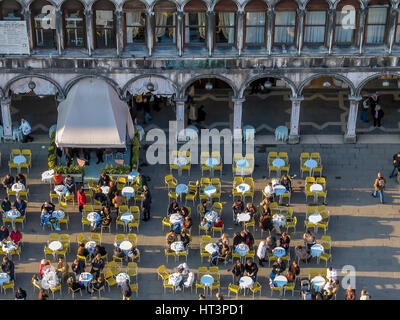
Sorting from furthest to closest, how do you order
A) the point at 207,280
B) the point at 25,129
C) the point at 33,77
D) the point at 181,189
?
the point at 25,129 < the point at 33,77 < the point at 181,189 < the point at 207,280

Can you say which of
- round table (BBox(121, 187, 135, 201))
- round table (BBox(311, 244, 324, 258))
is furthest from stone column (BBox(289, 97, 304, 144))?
round table (BBox(121, 187, 135, 201))

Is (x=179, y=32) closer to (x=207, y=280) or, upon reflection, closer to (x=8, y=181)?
(x=8, y=181)

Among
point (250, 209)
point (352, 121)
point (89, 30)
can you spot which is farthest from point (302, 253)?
point (89, 30)

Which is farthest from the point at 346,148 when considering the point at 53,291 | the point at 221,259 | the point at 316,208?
the point at 53,291

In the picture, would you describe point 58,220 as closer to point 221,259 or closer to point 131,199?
point 131,199

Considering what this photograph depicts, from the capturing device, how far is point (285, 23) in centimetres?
5791

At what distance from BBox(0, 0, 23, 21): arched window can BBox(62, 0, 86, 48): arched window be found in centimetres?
276

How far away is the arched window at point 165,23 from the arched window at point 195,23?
2.62ft

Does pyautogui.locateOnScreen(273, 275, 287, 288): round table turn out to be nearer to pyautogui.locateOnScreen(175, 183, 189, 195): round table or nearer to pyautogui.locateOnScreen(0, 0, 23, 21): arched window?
pyautogui.locateOnScreen(175, 183, 189, 195): round table

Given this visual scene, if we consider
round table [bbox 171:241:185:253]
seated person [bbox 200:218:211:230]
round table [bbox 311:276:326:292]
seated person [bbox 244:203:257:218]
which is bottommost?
round table [bbox 311:276:326:292]

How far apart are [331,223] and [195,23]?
14932mm

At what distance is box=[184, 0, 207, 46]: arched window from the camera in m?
56.7

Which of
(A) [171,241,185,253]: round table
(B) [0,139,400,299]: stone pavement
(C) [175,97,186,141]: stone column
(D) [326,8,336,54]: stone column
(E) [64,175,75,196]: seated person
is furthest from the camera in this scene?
(C) [175,97,186,141]: stone column

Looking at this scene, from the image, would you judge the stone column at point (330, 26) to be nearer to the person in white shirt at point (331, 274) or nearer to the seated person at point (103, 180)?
the person in white shirt at point (331, 274)
